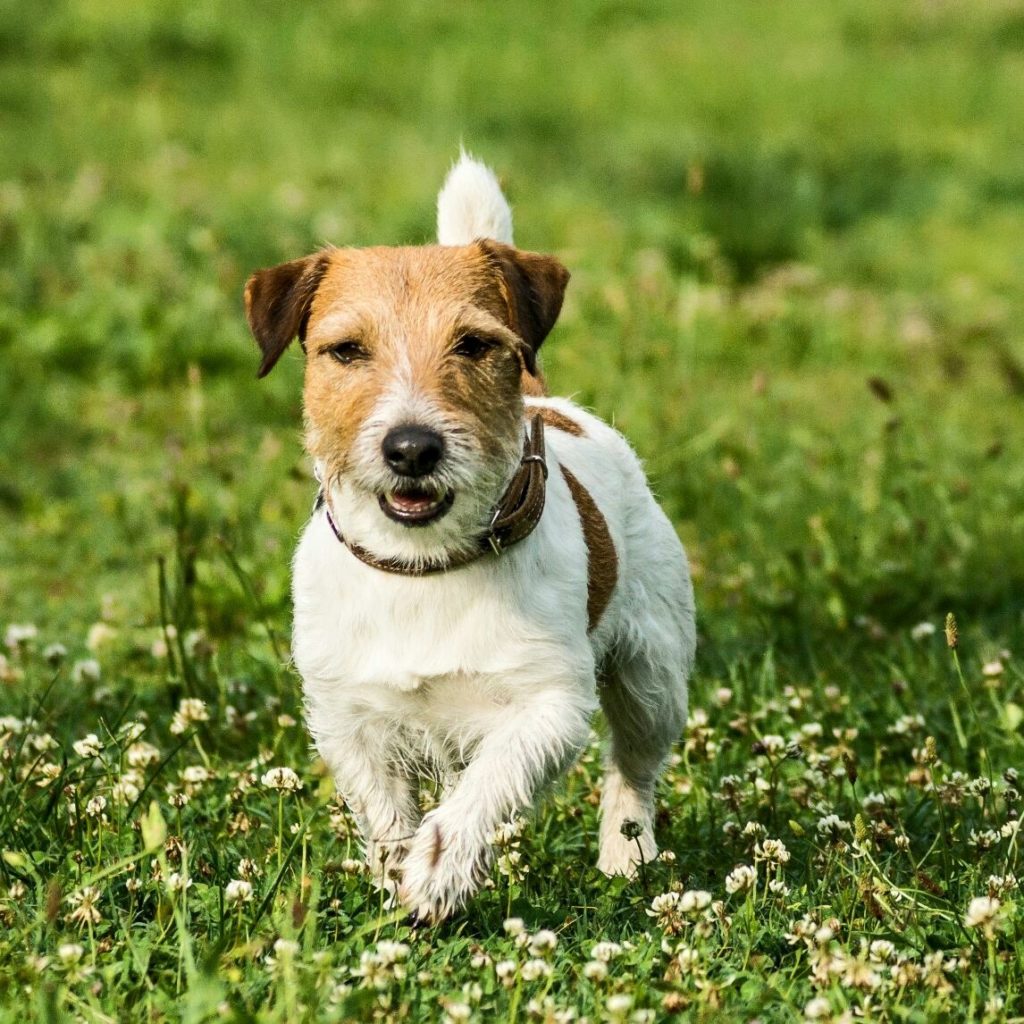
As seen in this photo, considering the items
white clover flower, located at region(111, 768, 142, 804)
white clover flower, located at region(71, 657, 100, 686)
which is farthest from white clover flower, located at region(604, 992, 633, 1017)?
white clover flower, located at region(71, 657, 100, 686)

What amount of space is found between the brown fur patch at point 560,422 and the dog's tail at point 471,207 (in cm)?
48

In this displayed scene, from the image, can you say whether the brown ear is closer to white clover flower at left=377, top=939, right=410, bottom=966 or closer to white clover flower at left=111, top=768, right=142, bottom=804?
white clover flower at left=111, top=768, right=142, bottom=804

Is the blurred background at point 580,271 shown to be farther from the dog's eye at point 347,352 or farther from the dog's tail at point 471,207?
the dog's eye at point 347,352

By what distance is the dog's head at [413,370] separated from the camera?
3.61m

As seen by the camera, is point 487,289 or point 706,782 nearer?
point 487,289

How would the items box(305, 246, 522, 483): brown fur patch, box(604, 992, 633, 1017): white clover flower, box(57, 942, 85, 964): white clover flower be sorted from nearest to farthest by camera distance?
box(604, 992, 633, 1017): white clover flower → box(57, 942, 85, 964): white clover flower → box(305, 246, 522, 483): brown fur patch

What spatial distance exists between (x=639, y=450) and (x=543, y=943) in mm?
3743

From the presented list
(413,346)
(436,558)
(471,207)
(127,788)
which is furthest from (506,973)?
(471,207)

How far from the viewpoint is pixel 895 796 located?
4.51 meters

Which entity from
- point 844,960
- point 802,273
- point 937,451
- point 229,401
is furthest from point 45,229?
point 844,960

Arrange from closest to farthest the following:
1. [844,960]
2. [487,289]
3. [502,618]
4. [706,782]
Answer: [844,960] → [502,618] → [487,289] → [706,782]

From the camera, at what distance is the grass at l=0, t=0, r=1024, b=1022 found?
333 cm

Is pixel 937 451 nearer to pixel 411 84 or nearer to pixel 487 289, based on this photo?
pixel 487 289

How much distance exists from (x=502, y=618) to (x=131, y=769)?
120 centimetres
